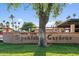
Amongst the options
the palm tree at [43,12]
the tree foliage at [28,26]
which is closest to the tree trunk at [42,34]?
the palm tree at [43,12]

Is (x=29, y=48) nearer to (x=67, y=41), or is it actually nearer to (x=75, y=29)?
(x=67, y=41)

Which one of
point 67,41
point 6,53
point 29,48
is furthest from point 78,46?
point 6,53

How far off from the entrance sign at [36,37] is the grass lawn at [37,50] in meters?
0.09

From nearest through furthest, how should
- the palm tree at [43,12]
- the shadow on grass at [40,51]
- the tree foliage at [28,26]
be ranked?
the shadow on grass at [40,51] → the palm tree at [43,12] → the tree foliage at [28,26]

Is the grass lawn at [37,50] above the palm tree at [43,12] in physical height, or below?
below

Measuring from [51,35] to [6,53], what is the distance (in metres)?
0.92

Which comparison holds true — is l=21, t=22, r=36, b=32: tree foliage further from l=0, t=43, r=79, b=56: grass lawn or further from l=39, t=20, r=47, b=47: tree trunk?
l=0, t=43, r=79, b=56: grass lawn

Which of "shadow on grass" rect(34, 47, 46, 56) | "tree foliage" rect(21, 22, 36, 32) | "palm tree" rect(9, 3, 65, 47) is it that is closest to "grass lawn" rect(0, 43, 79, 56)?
"shadow on grass" rect(34, 47, 46, 56)

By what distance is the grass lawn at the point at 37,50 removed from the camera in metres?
3.68

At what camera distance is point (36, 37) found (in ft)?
13.2

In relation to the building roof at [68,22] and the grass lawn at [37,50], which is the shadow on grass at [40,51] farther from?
the building roof at [68,22]

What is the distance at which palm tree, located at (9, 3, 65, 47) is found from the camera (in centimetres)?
388

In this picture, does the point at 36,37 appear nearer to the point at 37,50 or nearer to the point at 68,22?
the point at 37,50

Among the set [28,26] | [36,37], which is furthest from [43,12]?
[36,37]
